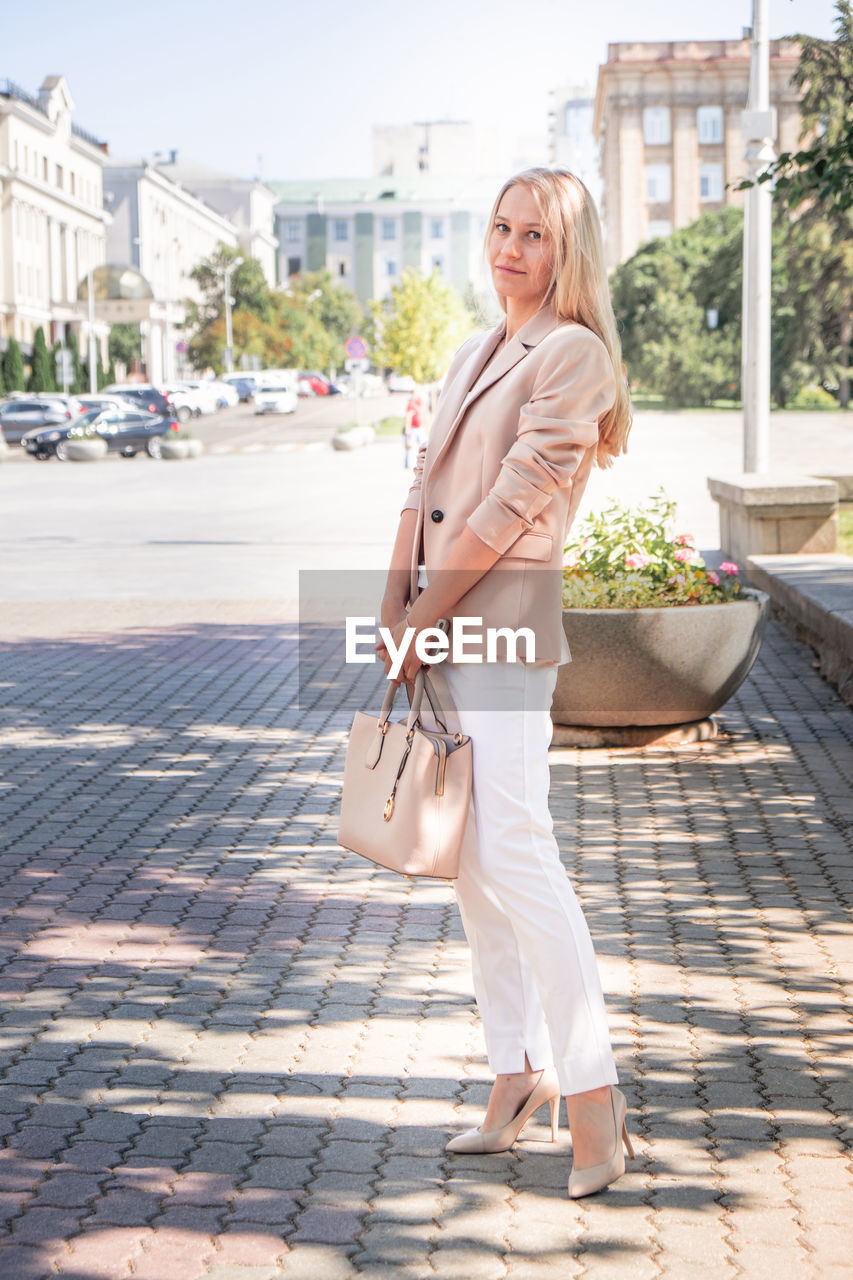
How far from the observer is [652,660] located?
7980 millimetres

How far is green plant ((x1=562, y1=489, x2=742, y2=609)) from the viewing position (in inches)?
326

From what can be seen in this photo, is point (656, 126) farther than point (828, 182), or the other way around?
point (656, 126)

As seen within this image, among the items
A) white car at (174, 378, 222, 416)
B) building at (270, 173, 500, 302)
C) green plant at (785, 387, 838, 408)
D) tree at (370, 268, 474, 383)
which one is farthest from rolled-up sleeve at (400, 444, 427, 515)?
building at (270, 173, 500, 302)

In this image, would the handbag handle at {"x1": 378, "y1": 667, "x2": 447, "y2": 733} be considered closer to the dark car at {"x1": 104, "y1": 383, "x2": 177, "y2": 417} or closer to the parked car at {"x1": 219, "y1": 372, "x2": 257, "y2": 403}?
the dark car at {"x1": 104, "y1": 383, "x2": 177, "y2": 417}

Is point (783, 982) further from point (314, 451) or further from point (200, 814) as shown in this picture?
point (314, 451)

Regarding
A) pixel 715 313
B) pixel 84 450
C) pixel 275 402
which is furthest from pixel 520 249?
pixel 275 402

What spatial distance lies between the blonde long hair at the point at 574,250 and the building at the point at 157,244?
9657cm

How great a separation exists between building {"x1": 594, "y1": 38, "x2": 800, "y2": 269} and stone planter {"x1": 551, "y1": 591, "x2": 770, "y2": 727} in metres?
93.5

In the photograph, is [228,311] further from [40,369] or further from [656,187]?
[40,369]

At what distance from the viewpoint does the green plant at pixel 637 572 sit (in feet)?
27.2

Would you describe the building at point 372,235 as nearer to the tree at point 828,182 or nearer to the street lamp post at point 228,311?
the street lamp post at point 228,311

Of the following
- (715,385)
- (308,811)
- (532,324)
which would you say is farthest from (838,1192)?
(715,385)

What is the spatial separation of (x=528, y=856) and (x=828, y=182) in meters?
6.35

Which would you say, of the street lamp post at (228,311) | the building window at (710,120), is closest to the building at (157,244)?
the street lamp post at (228,311)
